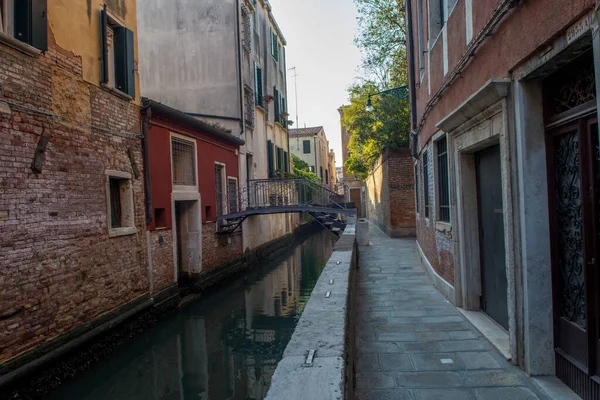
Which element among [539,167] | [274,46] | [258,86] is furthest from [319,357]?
[274,46]

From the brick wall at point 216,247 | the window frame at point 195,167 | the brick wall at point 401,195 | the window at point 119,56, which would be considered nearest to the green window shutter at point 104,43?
the window at point 119,56

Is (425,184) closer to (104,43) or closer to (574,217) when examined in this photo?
(574,217)

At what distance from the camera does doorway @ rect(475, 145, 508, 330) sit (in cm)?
Result: 470

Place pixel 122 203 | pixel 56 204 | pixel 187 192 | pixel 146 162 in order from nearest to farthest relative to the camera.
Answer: pixel 56 204 → pixel 122 203 → pixel 146 162 → pixel 187 192

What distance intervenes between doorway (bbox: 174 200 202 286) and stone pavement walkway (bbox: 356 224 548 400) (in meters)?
5.74

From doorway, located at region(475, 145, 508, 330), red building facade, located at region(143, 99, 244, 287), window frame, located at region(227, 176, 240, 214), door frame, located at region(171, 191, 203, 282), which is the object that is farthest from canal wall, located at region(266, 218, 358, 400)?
window frame, located at region(227, 176, 240, 214)

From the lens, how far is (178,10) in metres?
16.0

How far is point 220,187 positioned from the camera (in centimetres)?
1409

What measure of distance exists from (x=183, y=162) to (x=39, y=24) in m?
5.83

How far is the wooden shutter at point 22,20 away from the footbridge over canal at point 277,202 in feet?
26.2

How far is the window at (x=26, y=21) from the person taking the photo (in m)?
5.60

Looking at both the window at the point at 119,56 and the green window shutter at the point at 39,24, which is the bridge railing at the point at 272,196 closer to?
the window at the point at 119,56

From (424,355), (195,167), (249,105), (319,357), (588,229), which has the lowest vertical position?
(424,355)

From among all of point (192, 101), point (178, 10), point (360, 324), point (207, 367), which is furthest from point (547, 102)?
point (178, 10)
